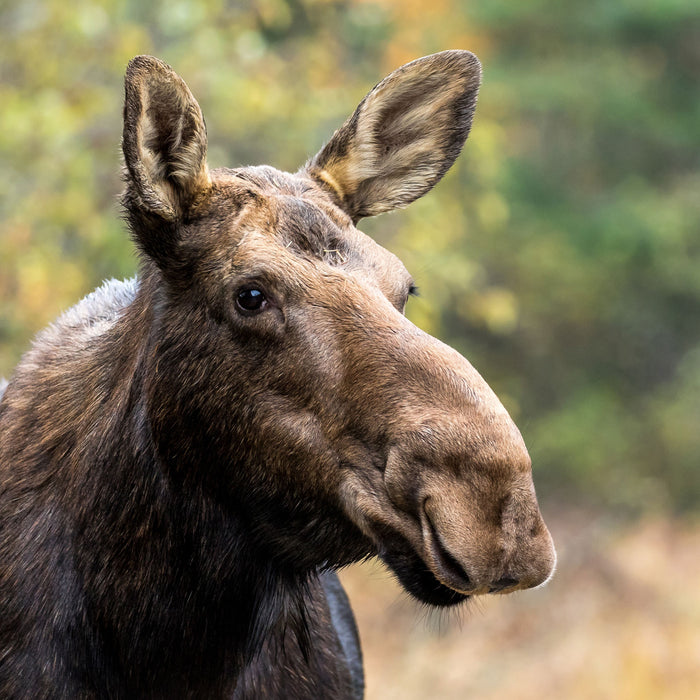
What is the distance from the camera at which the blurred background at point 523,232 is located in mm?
8789

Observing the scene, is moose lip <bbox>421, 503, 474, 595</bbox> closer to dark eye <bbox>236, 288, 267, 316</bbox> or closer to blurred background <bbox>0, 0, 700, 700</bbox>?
dark eye <bbox>236, 288, 267, 316</bbox>

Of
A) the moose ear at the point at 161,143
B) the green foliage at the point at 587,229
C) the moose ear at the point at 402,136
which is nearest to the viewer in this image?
the moose ear at the point at 161,143

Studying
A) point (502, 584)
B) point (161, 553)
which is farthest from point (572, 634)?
point (502, 584)

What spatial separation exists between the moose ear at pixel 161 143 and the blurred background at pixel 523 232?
4.80 meters

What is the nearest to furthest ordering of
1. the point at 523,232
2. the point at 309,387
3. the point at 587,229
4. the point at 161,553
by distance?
the point at 309,387 → the point at 161,553 → the point at 587,229 → the point at 523,232

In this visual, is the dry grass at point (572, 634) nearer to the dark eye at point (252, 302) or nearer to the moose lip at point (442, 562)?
the dark eye at point (252, 302)

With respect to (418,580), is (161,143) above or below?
above

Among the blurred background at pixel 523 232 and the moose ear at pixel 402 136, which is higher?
the moose ear at pixel 402 136

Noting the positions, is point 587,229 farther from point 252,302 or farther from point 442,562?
point 442,562

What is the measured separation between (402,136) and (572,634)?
11271mm

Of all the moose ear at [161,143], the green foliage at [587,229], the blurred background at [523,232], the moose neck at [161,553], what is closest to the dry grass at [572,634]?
the blurred background at [523,232]

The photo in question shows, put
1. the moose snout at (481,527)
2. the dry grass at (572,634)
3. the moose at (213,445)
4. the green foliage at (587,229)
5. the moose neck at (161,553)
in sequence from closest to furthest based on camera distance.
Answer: the moose snout at (481,527) < the moose at (213,445) < the moose neck at (161,553) < the dry grass at (572,634) < the green foliage at (587,229)

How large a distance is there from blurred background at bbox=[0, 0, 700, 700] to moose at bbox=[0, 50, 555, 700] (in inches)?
190

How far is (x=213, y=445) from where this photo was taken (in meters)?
3.27
